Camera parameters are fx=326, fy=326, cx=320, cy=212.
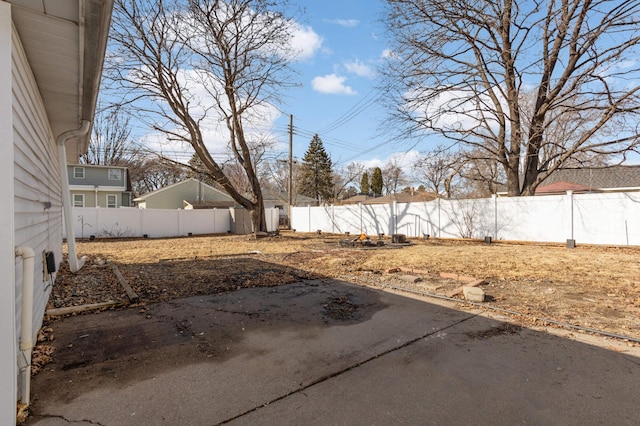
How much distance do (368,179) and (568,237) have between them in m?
42.7

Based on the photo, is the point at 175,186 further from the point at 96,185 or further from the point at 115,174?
the point at 96,185

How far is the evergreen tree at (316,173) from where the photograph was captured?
1575 inches

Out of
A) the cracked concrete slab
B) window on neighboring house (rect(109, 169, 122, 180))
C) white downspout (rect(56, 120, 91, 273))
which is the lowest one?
the cracked concrete slab

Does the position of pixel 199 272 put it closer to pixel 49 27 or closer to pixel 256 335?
pixel 256 335

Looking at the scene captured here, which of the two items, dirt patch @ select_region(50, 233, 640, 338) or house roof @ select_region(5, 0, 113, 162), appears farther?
dirt patch @ select_region(50, 233, 640, 338)

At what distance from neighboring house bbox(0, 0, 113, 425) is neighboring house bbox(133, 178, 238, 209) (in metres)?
25.3

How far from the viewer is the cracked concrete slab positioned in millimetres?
2121

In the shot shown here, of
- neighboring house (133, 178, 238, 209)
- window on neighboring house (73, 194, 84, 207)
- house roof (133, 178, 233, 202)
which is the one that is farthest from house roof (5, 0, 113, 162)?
house roof (133, 178, 233, 202)

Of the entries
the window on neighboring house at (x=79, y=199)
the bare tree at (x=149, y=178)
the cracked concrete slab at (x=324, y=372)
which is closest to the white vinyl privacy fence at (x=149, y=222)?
the window on neighboring house at (x=79, y=199)

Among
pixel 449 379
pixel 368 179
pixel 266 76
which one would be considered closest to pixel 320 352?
pixel 449 379

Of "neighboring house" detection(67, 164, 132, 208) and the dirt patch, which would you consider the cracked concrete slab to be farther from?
"neighboring house" detection(67, 164, 132, 208)

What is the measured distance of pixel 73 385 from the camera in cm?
247

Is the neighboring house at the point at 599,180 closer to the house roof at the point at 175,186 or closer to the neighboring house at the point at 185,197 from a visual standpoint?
the neighboring house at the point at 185,197

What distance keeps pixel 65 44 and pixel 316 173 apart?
37.6m
